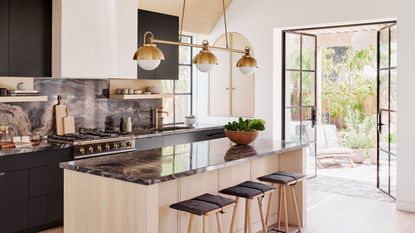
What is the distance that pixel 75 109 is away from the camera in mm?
5812

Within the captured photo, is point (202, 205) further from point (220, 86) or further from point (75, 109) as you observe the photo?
point (220, 86)

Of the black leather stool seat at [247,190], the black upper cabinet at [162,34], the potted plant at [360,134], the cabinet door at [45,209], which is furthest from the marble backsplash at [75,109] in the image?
the potted plant at [360,134]

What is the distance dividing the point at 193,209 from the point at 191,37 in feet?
16.4

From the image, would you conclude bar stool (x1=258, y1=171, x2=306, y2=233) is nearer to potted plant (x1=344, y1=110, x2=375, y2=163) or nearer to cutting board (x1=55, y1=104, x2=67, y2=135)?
cutting board (x1=55, y1=104, x2=67, y2=135)

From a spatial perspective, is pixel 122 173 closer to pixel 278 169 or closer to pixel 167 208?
pixel 167 208

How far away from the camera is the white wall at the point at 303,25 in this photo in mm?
5855

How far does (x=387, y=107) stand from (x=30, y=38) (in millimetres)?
4723

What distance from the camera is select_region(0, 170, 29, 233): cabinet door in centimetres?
445

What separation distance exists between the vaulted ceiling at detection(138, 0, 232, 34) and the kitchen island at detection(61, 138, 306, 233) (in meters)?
2.85

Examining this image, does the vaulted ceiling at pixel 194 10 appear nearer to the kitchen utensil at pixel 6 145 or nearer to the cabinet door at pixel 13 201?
the kitchen utensil at pixel 6 145

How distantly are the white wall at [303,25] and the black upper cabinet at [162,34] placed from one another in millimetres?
1310

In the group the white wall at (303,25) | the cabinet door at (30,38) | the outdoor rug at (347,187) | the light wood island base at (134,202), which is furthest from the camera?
the outdoor rug at (347,187)

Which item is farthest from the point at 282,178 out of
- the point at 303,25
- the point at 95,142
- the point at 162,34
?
the point at 303,25

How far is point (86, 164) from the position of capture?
11.6 ft
